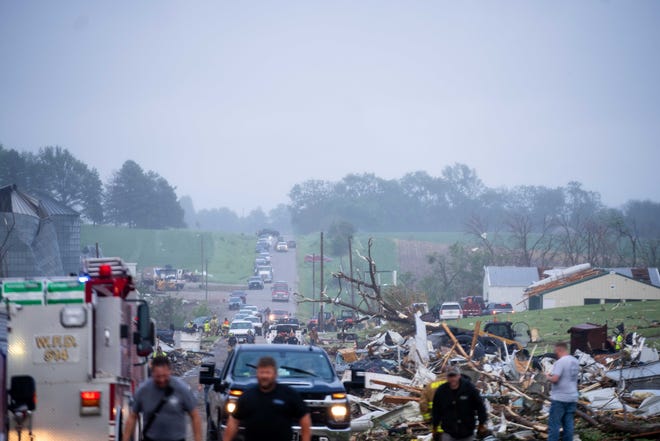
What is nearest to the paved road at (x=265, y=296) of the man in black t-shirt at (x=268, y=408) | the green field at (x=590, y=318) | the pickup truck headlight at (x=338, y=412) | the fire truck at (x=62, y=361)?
the green field at (x=590, y=318)

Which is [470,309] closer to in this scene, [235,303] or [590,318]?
[590,318]

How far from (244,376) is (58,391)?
335 cm

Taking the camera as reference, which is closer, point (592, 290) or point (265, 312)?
point (592, 290)

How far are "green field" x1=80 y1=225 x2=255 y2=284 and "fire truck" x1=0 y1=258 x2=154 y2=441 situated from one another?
318 feet

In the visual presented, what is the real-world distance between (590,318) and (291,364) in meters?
39.8

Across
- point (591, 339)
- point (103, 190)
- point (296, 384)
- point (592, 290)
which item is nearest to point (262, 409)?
point (296, 384)

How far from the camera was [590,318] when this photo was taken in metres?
50.3

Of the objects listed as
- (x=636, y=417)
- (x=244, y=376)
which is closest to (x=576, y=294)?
(x=636, y=417)

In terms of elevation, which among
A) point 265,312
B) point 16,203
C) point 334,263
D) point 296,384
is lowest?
point 265,312

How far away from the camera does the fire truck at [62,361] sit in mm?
10117

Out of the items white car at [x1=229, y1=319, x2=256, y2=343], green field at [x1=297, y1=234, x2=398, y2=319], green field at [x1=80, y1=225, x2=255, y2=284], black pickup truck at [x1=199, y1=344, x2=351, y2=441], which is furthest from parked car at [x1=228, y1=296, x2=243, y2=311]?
black pickup truck at [x1=199, y1=344, x2=351, y2=441]

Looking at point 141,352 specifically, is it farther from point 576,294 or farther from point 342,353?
point 576,294

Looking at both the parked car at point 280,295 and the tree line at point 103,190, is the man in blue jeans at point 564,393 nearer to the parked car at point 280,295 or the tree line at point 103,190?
the parked car at point 280,295

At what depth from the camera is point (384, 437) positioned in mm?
16078
